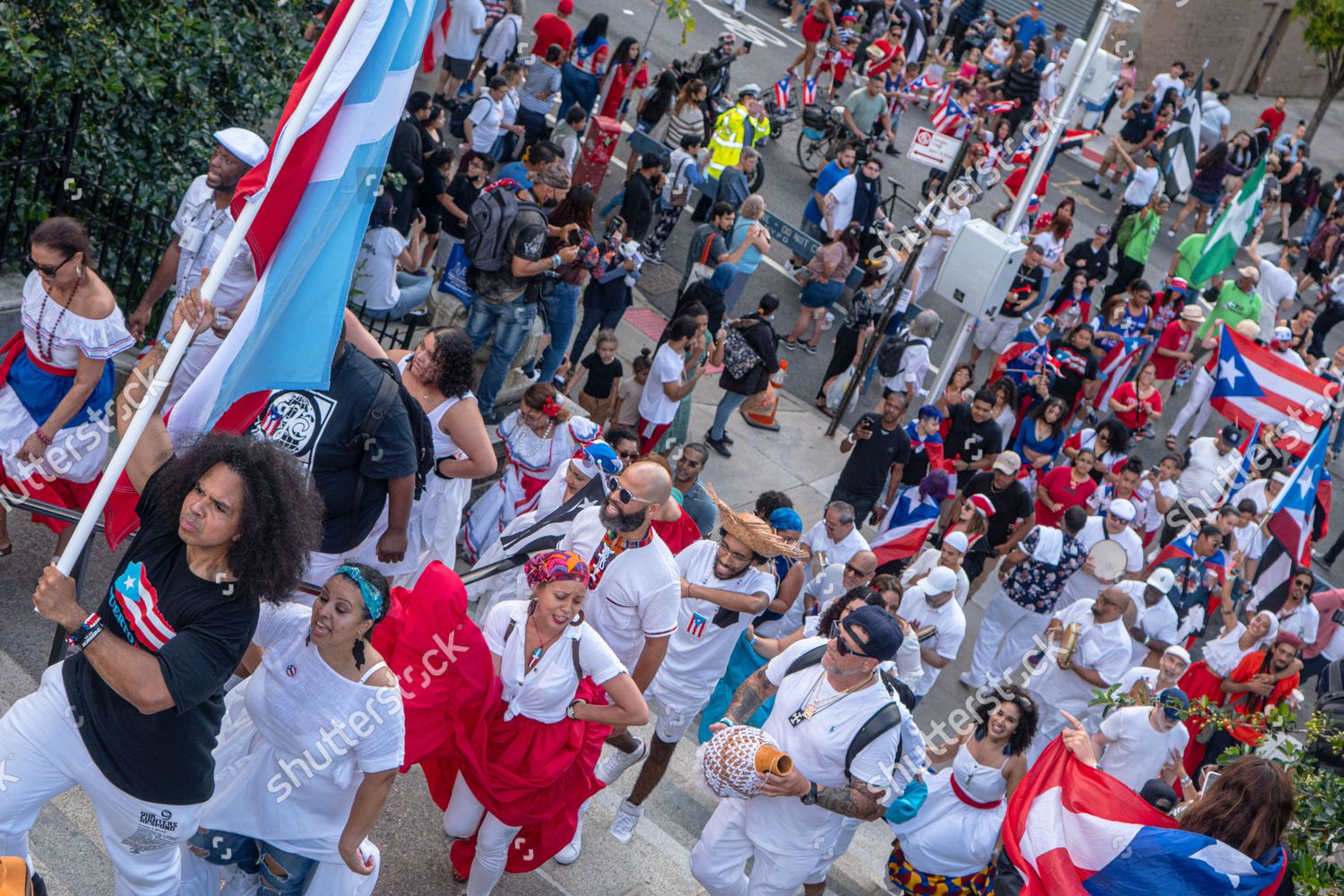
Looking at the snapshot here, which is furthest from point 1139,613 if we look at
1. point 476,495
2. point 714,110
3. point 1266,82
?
point 1266,82

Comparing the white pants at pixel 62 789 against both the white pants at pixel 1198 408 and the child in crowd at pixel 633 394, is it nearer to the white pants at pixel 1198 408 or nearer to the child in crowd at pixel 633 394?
the child in crowd at pixel 633 394

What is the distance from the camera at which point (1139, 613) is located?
1012cm

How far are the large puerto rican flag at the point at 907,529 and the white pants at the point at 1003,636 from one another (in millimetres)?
748

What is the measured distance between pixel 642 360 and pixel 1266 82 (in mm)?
25426

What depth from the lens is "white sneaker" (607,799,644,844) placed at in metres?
6.59

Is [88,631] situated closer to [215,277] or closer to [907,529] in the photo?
[215,277]

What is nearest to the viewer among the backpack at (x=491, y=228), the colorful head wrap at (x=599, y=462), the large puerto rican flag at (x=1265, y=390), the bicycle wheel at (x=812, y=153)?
the colorful head wrap at (x=599, y=462)

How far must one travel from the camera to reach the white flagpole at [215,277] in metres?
4.04

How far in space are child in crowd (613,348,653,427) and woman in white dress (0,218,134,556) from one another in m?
4.91

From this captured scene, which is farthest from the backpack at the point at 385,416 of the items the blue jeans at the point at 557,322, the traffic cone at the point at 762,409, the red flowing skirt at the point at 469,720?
the traffic cone at the point at 762,409

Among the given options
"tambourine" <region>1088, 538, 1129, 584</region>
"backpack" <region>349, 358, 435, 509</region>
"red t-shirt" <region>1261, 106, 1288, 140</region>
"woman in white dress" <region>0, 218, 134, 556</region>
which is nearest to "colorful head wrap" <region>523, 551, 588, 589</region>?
"backpack" <region>349, 358, 435, 509</region>

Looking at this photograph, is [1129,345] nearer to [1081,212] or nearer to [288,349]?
[1081,212]

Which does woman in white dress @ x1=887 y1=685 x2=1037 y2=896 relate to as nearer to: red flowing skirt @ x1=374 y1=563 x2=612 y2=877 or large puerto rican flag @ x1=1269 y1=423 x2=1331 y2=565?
red flowing skirt @ x1=374 y1=563 x2=612 y2=877

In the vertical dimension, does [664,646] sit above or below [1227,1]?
below
